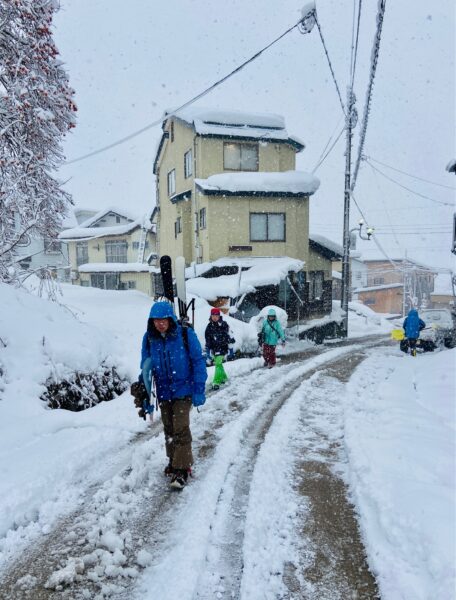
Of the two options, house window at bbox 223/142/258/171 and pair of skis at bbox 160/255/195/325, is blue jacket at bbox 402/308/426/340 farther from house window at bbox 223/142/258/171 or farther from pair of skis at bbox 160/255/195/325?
house window at bbox 223/142/258/171

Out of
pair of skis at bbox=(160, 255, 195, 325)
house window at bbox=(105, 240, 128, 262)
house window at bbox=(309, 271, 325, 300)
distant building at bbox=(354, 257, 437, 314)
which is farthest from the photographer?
distant building at bbox=(354, 257, 437, 314)

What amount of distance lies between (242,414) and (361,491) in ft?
9.25

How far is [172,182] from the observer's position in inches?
1094

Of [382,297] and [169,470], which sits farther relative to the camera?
[382,297]

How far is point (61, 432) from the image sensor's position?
547cm

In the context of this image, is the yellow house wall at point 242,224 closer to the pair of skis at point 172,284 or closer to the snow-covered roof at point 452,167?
the snow-covered roof at point 452,167

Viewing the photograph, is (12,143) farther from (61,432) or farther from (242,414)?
(242,414)

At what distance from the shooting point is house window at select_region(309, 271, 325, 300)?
2539 centimetres

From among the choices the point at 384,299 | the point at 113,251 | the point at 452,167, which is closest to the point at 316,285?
the point at 452,167

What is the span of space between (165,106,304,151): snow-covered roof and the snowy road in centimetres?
2091

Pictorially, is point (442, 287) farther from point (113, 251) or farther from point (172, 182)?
point (172, 182)

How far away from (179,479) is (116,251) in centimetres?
3988

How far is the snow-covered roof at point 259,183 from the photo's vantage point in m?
21.5

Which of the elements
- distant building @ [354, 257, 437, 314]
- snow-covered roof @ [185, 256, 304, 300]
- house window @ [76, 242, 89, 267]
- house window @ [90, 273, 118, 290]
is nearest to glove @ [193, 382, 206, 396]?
snow-covered roof @ [185, 256, 304, 300]
